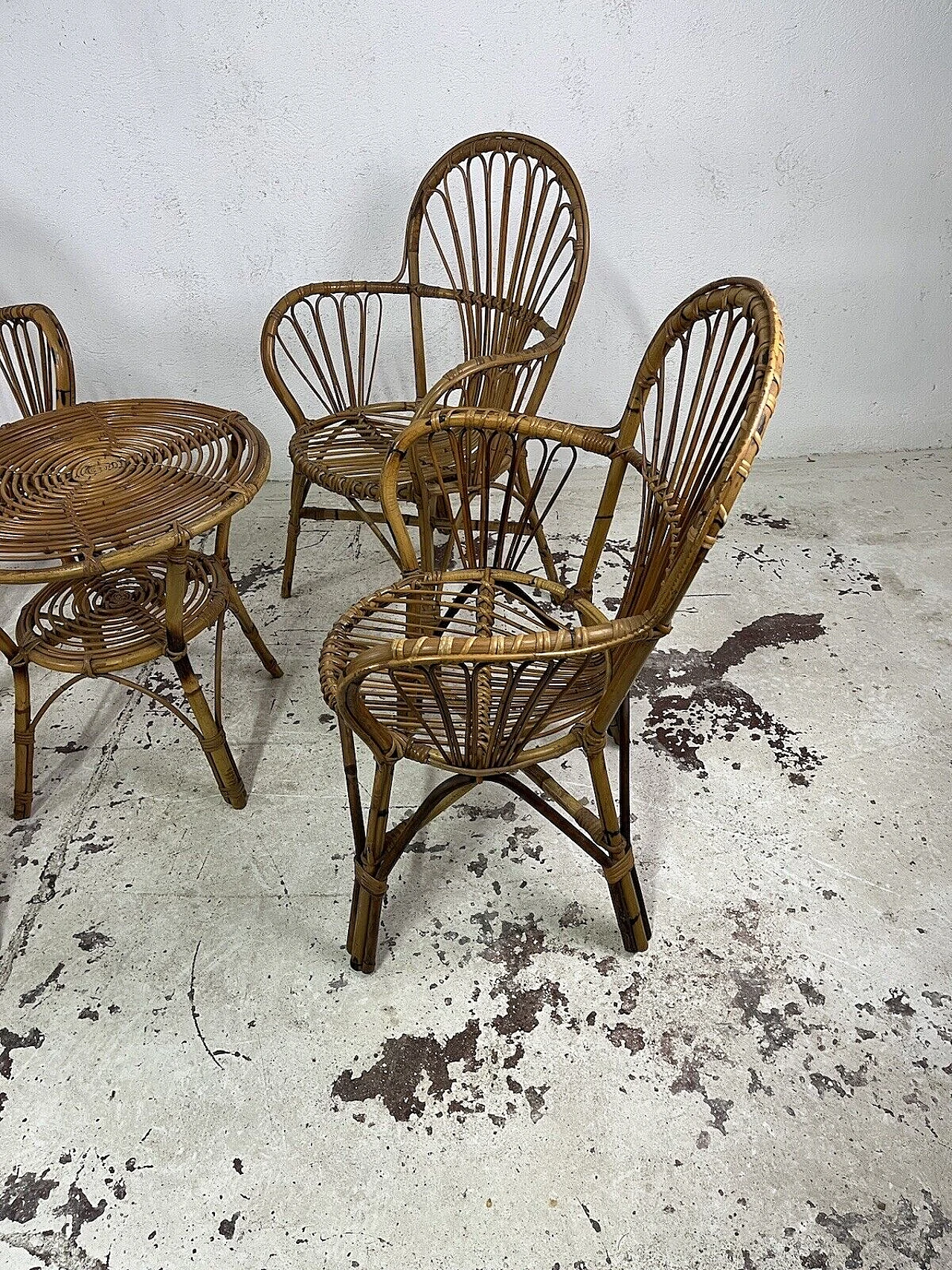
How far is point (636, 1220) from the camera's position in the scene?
116 centimetres

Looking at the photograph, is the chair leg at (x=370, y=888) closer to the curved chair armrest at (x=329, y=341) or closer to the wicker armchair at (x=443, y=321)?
the wicker armchair at (x=443, y=321)

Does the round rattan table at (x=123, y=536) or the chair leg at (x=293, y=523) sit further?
the chair leg at (x=293, y=523)

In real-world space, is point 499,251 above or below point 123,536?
above

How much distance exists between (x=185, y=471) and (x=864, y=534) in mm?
1776

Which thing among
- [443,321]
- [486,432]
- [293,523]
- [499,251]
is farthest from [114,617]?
[443,321]

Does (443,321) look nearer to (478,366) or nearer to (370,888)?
(478,366)

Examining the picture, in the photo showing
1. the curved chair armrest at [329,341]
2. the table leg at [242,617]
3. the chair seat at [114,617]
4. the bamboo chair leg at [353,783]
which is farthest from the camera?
the curved chair armrest at [329,341]

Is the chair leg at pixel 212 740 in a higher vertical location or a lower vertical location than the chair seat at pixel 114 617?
lower

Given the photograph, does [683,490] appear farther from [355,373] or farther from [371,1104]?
[355,373]

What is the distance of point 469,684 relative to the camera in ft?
3.63

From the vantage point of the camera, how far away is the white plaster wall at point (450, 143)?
2232 millimetres

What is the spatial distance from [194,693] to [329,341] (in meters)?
1.35

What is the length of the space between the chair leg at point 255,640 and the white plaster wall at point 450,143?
3.41 ft

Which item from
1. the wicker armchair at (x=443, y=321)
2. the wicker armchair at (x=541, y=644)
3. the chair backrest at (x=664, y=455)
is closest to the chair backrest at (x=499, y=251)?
the wicker armchair at (x=443, y=321)
